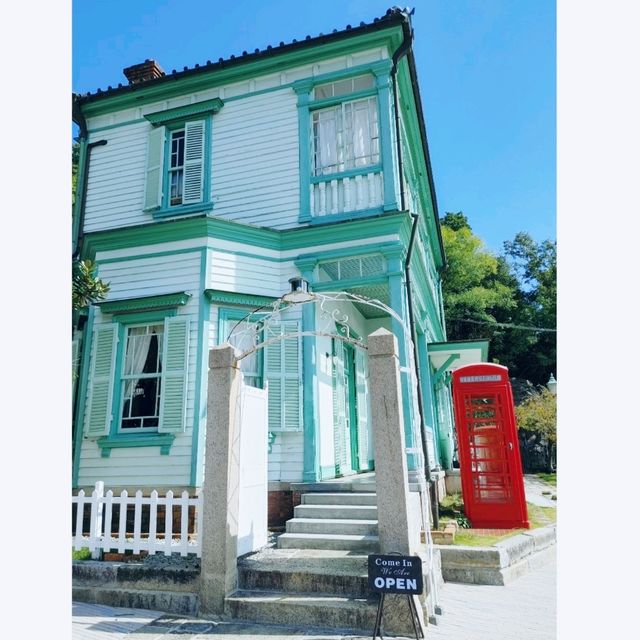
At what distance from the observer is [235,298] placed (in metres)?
7.45

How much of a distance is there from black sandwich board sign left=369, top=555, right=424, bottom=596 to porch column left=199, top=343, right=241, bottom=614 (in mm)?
1456

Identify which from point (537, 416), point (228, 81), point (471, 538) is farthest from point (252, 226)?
point (537, 416)

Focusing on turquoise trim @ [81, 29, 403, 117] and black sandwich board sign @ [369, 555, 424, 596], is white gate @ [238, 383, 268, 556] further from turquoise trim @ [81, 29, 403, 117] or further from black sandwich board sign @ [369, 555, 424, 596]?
turquoise trim @ [81, 29, 403, 117]

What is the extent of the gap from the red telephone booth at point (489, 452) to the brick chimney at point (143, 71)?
28.4ft

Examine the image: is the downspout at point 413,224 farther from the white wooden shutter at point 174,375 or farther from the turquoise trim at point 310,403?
the white wooden shutter at point 174,375

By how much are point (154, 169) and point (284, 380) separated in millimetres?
4795

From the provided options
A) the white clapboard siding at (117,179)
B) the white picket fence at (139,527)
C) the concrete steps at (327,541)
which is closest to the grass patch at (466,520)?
the concrete steps at (327,541)

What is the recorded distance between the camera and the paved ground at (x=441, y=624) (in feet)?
13.1

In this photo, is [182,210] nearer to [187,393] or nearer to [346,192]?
[346,192]

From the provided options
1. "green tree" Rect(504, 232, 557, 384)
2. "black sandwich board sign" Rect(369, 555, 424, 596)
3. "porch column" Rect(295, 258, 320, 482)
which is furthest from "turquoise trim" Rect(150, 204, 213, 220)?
"green tree" Rect(504, 232, 557, 384)
